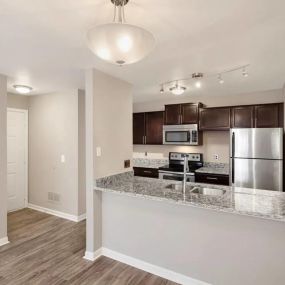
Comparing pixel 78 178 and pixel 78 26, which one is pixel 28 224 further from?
pixel 78 26

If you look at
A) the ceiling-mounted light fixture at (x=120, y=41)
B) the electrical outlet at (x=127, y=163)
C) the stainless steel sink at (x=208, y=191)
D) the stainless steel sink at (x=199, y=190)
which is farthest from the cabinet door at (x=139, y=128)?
the ceiling-mounted light fixture at (x=120, y=41)

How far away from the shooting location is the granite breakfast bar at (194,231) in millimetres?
1970

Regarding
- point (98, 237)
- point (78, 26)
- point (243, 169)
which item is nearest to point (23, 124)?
point (98, 237)

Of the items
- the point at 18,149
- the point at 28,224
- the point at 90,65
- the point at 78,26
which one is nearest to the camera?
the point at 78,26

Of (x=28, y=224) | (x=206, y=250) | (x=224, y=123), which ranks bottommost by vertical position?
(x=28, y=224)

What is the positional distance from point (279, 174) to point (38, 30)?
3.70 metres

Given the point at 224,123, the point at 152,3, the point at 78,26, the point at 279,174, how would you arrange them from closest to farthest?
the point at 152,3
the point at 78,26
the point at 279,174
the point at 224,123

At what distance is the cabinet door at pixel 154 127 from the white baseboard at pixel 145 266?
2747 millimetres

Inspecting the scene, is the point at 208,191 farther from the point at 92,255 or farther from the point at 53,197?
→ the point at 53,197

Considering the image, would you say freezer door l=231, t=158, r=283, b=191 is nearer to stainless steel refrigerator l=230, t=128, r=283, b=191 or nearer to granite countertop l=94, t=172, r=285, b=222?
stainless steel refrigerator l=230, t=128, r=283, b=191

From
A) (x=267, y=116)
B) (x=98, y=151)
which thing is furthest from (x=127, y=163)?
(x=267, y=116)

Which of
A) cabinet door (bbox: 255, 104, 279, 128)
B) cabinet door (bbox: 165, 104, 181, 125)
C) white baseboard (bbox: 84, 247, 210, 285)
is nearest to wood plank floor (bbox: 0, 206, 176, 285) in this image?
white baseboard (bbox: 84, 247, 210, 285)

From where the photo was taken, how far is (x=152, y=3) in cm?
149

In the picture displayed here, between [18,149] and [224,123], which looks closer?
[224,123]
